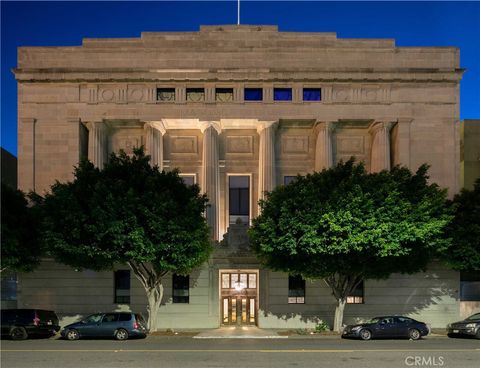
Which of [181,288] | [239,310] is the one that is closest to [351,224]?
[239,310]

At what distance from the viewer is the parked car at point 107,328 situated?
24.8 metres

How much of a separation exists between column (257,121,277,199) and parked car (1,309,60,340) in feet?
49.6

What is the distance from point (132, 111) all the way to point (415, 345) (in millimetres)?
22063

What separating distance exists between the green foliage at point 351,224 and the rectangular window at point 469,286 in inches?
232

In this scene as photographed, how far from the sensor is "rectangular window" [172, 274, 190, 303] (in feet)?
107

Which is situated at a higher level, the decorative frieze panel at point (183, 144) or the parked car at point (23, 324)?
the decorative frieze panel at point (183, 144)

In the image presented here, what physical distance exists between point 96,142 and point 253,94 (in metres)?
10.9

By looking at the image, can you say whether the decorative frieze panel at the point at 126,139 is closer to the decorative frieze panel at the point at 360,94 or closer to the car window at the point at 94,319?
the decorative frieze panel at the point at 360,94

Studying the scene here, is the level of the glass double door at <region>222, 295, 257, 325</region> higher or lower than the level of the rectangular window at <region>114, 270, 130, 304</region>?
lower

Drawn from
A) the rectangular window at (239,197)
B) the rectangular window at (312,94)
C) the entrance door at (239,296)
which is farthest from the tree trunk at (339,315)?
the rectangular window at (312,94)

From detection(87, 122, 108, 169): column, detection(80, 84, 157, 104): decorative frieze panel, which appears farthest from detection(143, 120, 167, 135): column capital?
detection(87, 122, 108, 169): column

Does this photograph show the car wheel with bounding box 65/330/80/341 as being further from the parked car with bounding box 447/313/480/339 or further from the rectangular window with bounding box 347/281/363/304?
the parked car with bounding box 447/313/480/339

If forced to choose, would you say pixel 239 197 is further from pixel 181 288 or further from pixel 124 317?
pixel 124 317

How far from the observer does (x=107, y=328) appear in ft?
81.5
